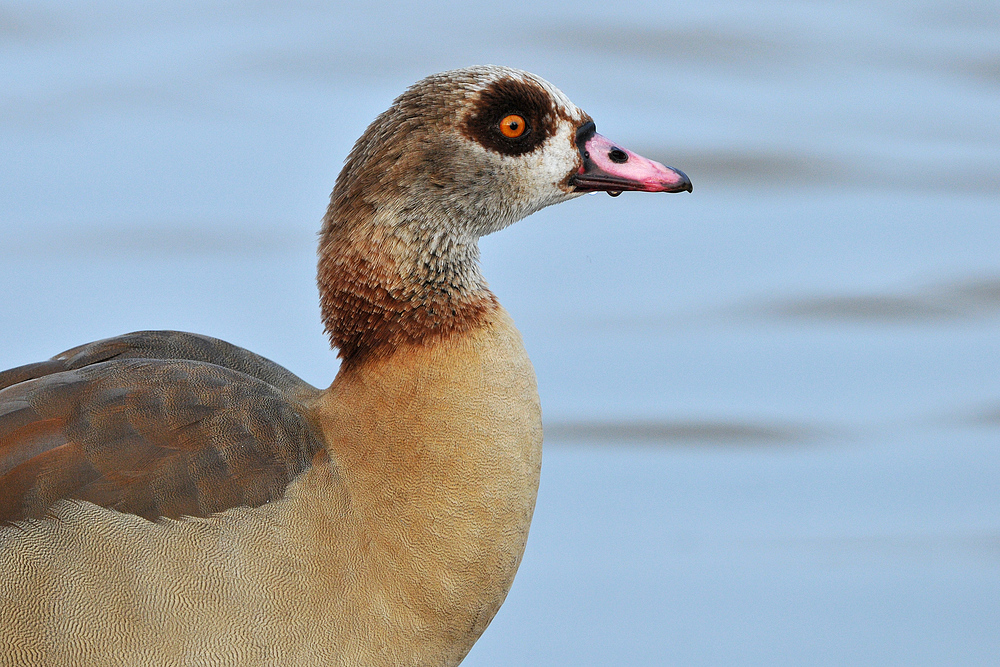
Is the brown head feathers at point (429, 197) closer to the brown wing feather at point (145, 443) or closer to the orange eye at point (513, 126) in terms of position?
the orange eye at point (513, 126)

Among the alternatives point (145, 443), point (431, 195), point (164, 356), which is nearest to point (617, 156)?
point (431, 195)

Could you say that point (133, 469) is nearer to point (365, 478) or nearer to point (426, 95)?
point (365, 478)

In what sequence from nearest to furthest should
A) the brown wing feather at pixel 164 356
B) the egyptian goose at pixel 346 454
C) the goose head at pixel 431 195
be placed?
the egyptian goose at pixel 346 454 < the goose head at pixel 431 195 < the brown wing feather at pixel 164 356

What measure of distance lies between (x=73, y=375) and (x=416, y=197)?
93 centimetres

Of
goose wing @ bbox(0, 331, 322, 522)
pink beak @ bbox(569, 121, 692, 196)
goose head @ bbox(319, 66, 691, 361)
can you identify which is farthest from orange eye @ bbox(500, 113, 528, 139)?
goose wing @ bbox(0, 331, 322, 522)

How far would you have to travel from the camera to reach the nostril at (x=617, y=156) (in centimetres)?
434

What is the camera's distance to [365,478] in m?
4.09

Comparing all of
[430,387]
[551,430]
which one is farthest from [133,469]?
[551,430]

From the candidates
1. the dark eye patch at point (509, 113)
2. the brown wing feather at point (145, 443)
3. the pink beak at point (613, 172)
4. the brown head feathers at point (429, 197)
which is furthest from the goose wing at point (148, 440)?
the pink beak at point (613, 172)

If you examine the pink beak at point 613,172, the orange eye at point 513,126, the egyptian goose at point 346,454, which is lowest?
the egyptian goose at point 346,454

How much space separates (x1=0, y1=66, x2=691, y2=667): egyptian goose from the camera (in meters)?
3.90

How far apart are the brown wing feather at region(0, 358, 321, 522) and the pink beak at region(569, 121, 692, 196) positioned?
0.96m

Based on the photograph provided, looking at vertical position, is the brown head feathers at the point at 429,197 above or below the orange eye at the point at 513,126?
below

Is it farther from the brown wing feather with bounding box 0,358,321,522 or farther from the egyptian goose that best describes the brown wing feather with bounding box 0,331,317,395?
the brown wing feather with bounding box 0,358,321,522
